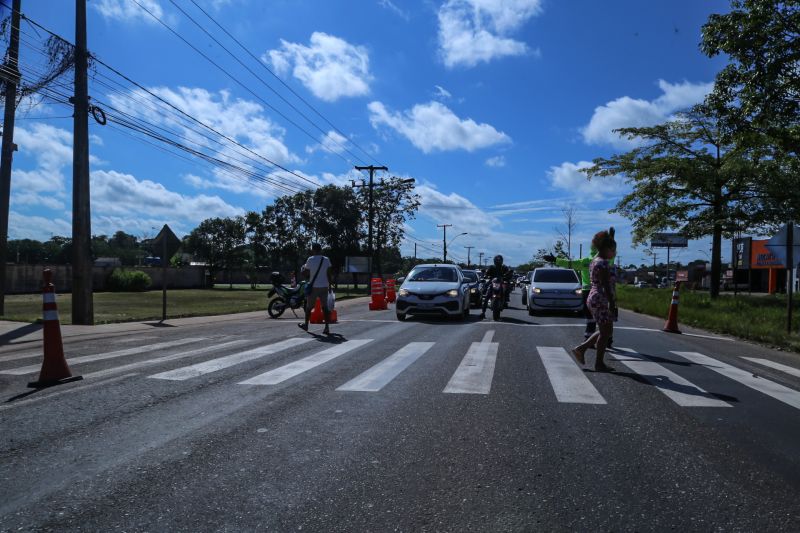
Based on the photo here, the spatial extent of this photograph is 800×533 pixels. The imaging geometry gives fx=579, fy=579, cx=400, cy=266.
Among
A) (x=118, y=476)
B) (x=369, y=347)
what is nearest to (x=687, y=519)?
(x=118, y=476)

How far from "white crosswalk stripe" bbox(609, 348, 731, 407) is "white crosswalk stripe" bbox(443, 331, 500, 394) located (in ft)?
5.97

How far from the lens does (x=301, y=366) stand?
749cm

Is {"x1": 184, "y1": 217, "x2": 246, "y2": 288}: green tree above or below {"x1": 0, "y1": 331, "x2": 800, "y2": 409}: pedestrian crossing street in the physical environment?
above

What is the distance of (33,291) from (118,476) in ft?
122

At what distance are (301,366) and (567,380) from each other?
3.31 m

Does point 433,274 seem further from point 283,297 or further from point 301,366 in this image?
point 301,366

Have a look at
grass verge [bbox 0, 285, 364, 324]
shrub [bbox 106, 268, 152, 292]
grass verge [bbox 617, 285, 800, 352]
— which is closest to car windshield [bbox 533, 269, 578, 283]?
grass verge [bbox 617, 285, 800, 352]

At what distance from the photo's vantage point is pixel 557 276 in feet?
59.0

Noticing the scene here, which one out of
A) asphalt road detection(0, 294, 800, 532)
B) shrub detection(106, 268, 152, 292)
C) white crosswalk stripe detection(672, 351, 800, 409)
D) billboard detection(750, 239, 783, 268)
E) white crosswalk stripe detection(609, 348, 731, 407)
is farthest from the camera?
billboard detection(750, 239, 783, 268)

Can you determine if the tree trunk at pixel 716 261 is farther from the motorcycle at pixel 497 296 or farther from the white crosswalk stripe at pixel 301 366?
the white crosswalk stripe at pixel 301 366

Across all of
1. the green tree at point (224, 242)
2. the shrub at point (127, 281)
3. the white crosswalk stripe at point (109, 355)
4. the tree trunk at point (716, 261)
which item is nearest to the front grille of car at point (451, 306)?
the white crosswalk stripe at point (109, 355)

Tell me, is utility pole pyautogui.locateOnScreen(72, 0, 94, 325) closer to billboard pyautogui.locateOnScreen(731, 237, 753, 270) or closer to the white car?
the white car

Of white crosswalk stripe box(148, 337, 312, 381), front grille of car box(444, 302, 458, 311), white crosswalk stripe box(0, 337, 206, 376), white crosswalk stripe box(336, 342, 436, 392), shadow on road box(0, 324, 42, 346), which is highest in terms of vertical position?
front grille of car box(444, 302, 458, 311)

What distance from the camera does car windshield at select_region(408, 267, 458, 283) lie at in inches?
641
